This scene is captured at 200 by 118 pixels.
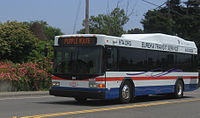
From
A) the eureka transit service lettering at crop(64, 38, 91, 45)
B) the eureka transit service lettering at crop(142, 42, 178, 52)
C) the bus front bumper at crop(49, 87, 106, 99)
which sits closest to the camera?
the bus front bumper at crop(49, 87, 106, 99)

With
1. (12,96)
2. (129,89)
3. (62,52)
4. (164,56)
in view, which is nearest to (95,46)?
(62,52)

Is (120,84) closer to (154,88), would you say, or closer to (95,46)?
(95,46)

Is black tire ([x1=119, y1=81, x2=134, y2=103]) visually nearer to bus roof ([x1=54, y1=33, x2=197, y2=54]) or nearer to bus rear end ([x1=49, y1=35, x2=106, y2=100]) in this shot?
bus rear end ([x1=49, y1=35, x2=106, y2=100])

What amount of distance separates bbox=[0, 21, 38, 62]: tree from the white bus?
1265 centimetres

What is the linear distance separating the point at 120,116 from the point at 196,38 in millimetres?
48870

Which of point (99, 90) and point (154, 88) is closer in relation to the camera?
point (99, 90)

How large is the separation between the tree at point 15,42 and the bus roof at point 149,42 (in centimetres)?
1203

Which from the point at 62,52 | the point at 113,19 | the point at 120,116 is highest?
the point at 113,19

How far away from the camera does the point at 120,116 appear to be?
1183 cm

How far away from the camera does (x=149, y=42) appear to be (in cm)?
1861

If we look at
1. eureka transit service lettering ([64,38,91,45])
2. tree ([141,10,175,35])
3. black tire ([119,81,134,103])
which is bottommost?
black tire ([119,81,134,103])

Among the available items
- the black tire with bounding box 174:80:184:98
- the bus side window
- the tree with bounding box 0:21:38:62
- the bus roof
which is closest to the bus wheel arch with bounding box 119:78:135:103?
the bus side window

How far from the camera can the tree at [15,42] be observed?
94.8ft

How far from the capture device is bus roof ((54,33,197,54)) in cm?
1570
